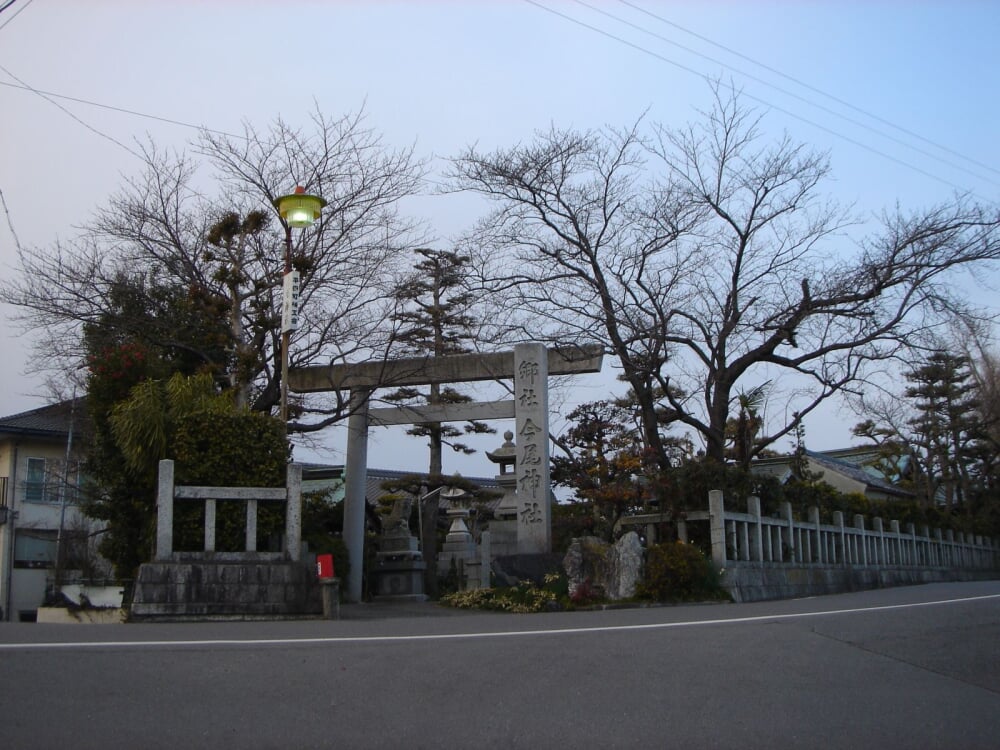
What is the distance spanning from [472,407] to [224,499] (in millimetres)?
7090

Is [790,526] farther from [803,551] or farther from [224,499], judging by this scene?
[224,499]

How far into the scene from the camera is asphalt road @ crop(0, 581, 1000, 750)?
475 centimetres

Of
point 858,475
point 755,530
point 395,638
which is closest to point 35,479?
point 755,530

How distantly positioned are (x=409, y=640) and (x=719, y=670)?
2.43 meters

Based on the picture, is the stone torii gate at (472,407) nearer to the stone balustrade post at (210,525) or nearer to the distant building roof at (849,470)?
the stone balustrade post at (210,525)

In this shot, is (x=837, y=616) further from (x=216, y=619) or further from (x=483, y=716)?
(x=216, y=619)

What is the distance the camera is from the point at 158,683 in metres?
5.48

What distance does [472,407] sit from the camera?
17.4 metres

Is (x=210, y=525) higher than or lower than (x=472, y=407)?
lower

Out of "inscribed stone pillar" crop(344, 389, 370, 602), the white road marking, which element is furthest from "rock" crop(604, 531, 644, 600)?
"inscribed stone pillar" crop(344, 389, 370, 602)

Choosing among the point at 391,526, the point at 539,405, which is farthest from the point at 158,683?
the point at 391,526

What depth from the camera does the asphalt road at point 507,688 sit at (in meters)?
4.75

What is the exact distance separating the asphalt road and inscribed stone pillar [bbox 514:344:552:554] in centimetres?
818

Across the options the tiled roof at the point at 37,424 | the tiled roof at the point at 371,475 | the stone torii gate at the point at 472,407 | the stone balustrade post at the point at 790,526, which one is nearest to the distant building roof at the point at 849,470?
the tiled roof at the point at 371,475
